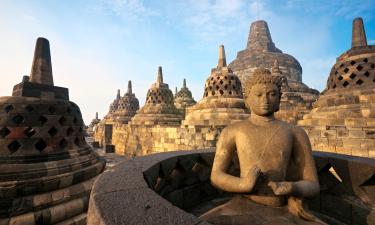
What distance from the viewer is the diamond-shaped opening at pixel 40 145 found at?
3.44 metres

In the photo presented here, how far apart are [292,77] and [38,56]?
30.8 meters

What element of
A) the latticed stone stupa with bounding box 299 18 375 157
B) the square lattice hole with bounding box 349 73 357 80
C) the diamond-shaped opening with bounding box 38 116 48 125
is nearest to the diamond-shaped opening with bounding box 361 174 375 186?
the latticed stone stupa with bounding box 299 18 375 157

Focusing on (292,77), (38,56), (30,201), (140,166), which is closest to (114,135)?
(38,56)

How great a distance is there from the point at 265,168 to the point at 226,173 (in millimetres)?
375

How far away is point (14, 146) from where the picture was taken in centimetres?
329

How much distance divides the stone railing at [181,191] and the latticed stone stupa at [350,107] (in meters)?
3.36

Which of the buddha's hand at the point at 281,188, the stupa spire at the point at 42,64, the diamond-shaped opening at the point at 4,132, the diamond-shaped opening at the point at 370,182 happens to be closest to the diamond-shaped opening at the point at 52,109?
the diamond-shaped opening at the point at 4,132

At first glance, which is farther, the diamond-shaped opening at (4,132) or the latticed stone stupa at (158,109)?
the latticed stone stupa at (158,109)

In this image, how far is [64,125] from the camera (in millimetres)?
3857

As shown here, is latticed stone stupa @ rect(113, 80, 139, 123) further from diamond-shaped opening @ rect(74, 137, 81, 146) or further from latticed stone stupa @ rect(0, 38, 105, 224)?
latticed stone stupa @ rect(0, 38, 105, 224)

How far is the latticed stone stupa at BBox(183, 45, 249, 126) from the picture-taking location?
382 inches

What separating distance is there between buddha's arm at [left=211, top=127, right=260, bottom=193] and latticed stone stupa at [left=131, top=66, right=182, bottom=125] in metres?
11.9

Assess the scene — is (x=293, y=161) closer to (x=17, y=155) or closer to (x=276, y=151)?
(x=276, y=151)

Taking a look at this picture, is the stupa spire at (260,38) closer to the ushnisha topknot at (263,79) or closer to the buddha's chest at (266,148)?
the ushnisha topknot at (263,79)
